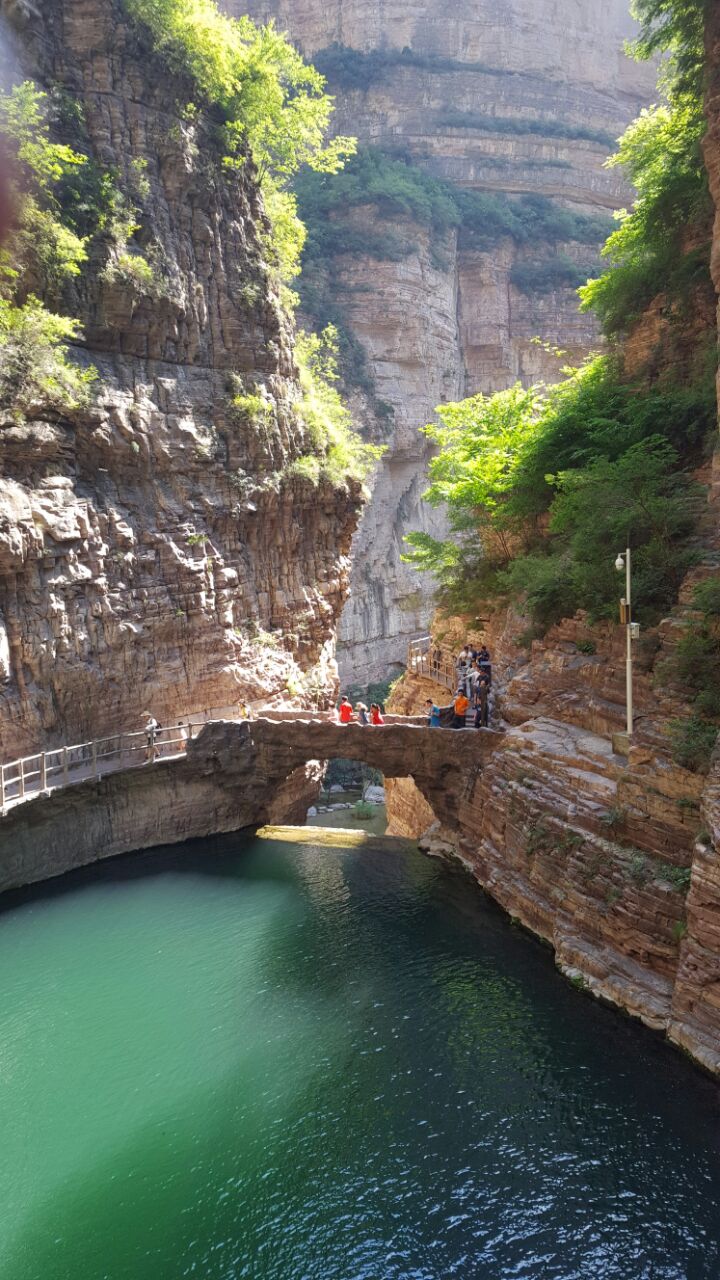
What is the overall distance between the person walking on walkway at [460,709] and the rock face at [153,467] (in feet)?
23.2

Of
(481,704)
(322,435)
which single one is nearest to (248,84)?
(322,435)

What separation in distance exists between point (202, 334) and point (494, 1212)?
22.3 meters

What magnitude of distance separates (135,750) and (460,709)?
888cm

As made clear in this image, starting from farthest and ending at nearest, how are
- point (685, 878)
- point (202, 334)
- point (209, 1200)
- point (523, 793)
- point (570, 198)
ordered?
point (570, 198) < point (202, 334) < point (523, 793) < point (685, 878) < point (209, 1200)

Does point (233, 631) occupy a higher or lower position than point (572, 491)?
lower

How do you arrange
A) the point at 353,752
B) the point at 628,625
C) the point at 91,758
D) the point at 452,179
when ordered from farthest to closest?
1. the point at 452,179
2. the point at 353,752
3. the point at 91,758
4. the point at 628,625

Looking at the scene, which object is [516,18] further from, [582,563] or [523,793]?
[523,793]

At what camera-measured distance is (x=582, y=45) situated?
196 feet

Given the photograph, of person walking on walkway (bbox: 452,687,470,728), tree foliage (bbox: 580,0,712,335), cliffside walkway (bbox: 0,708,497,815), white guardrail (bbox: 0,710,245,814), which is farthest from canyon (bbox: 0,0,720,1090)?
tree foliage (bbox: 580,0,712,335)

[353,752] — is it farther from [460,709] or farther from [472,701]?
[472,701]

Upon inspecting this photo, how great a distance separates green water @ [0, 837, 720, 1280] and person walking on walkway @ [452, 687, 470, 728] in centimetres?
484

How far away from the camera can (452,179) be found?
54.9 meters

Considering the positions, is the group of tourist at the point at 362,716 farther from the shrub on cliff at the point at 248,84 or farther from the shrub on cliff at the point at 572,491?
the shrub on cliff at the point at 248,84

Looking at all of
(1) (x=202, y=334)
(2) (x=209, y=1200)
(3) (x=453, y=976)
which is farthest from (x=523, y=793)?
(1) (x=202, y=334)
